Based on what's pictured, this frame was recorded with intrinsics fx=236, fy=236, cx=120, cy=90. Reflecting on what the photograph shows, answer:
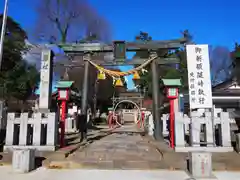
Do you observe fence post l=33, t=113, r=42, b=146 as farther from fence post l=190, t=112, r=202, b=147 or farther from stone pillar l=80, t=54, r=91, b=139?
fence post l=190, t=112, r=202, b=147

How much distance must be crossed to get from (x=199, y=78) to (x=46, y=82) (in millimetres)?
6682

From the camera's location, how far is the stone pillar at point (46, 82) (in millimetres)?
10495

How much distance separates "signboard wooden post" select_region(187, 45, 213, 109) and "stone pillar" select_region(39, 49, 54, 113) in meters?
6.17

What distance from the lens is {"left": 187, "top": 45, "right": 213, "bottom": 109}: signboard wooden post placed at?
940 centimetres

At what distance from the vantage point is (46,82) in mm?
10750

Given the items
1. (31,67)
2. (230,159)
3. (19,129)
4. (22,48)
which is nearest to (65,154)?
(19,129)

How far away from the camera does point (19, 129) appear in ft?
33.0

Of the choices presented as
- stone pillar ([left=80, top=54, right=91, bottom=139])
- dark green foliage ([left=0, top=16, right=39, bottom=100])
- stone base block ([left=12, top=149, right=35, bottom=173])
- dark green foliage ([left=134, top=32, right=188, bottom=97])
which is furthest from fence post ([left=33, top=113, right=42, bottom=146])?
dark green foliage ([left=134, top=32, right=188, bottom=97])

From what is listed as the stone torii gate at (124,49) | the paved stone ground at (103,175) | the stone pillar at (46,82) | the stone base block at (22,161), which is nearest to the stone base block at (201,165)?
the paved stone ground at (103,175)

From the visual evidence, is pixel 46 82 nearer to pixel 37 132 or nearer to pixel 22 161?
pixel 37 132

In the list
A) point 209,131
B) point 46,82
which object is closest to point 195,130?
point 209,131

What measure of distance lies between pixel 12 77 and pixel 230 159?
22.1m

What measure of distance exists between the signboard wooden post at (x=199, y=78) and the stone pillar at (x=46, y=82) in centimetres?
617

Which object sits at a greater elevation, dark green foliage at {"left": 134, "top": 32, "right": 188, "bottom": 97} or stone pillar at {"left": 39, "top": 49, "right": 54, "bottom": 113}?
dark green foliage at {"left": 134, "top": 32, "right": 188, "bottom": 97}
